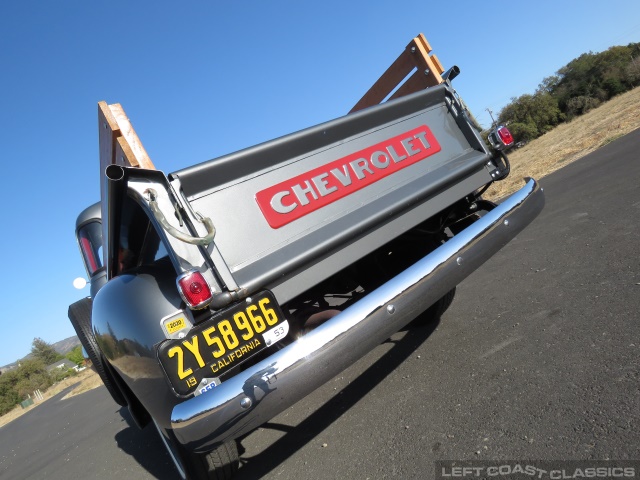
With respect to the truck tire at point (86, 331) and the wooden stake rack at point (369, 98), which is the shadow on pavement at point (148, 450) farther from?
the wooden stake rack at point (369, 98)

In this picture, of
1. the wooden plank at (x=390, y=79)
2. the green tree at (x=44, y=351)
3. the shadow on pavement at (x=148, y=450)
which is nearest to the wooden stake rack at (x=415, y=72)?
the wooden plank at (x=390, y=79)

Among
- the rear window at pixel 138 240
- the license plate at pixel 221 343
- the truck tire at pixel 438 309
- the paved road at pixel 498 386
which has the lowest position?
the paved road at pixel 498 386

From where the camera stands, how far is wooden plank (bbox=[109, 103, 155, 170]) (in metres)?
2.01

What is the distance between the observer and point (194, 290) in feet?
5.81

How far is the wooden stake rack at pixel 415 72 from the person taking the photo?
3240 millimetres

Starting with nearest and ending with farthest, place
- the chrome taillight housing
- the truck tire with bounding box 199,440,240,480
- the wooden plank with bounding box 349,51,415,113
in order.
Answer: the truck tire with bounding box 199,440,240,480
the chrome taillight housing
the wooden plank with bounding box 349,51,415,113

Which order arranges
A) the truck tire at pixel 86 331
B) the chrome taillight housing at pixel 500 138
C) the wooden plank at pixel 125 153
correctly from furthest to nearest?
the truck tire at pixel 86 331
the chrome taillight housing at pixel 500 138
the wooden plank at pixel 125 153

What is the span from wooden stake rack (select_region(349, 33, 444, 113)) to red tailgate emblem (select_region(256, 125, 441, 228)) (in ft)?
2.36

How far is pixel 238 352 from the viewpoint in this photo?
5.85 ft

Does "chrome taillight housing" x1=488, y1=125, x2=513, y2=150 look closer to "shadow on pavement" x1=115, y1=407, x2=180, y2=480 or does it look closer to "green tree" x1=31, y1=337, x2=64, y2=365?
"shadow on pavement" x1=115, y1=407, x2=180, y2=480

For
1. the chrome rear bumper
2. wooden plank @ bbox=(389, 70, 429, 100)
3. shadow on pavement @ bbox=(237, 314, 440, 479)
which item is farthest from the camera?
wooden plank @ bbox=(389, 70, 429, 100)

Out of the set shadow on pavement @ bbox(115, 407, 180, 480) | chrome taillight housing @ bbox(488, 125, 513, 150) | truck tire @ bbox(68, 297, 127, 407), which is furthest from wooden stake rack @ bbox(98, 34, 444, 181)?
shadow on pavement @ bbox(115, 407, 180, 480)

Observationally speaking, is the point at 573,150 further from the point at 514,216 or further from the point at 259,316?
the point at 259,316

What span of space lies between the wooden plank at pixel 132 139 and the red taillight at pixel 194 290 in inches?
24.1
